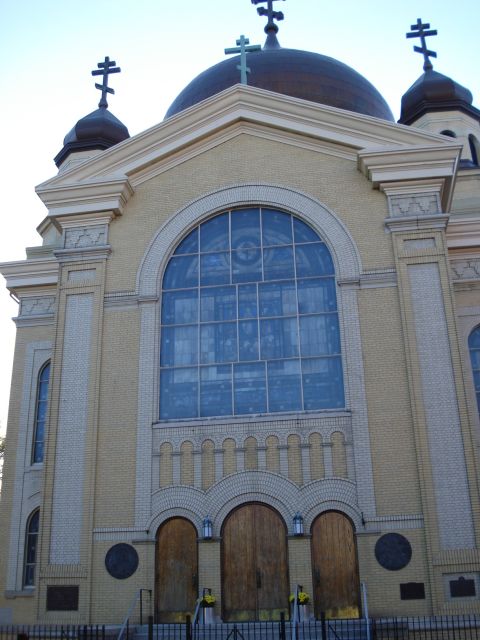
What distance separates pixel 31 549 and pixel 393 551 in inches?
363

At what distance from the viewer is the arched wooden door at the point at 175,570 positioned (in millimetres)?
15703

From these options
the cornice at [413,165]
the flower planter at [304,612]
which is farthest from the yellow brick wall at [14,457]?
the cornice at [413,165]

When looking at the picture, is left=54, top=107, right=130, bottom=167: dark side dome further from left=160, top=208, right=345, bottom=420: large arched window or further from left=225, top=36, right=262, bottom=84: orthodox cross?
left=160, top=208, right=345, bottom=420: large arched window

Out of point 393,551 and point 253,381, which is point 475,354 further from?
point 393,551

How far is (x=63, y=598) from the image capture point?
16.0 metres

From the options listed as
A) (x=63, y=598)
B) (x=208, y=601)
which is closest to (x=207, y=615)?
(x=208, y=601)

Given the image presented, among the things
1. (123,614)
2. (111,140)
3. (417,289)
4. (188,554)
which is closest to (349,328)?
(417,289)

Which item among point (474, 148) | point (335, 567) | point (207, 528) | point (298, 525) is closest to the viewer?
point (335, 567)

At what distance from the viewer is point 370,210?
18.1 meters

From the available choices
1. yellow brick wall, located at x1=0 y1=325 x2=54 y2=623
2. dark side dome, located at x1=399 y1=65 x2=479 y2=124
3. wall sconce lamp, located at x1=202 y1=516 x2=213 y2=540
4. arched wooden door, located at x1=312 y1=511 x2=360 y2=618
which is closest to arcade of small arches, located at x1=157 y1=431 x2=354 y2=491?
wall sconce lamp, located at x1=202 y1=516 x2=213 y2=540

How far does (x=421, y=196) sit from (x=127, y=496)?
9314mm

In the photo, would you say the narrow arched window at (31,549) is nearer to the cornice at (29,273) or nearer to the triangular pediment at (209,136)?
the cornice at (29,273)

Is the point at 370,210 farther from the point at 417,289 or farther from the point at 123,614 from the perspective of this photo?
the point at 123,614

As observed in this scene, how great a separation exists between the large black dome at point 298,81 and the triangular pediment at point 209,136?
691cm
